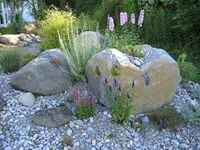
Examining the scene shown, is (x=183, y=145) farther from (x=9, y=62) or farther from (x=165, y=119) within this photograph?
(x=9, y=62)

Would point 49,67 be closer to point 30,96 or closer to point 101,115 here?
point 30,96

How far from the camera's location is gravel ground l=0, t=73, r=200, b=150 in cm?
292

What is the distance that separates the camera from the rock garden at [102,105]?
3008 millimetres

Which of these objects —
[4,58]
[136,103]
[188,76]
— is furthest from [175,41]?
[4,58]

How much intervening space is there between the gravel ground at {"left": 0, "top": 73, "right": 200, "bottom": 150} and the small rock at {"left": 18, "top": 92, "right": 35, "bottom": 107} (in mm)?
128

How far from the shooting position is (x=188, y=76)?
14.5 feet

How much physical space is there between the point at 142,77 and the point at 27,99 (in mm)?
1642

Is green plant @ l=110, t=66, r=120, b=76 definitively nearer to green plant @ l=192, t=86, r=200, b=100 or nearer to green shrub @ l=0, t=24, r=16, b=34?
green plant @ l=192, t=86, r=200, b=100

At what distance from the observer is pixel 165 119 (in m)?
3.19

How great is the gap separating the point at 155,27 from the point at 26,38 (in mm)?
3882

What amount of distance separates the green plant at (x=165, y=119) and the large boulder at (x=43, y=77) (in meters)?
1.41

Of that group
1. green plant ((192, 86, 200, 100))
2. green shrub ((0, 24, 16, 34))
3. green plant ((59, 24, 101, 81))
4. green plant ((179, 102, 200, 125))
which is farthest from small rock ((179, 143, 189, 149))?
green shrub ((0, 24, 16, 34))

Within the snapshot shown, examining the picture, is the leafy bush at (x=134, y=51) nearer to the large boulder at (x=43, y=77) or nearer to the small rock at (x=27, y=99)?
the large boulder at (x=43, y=77)

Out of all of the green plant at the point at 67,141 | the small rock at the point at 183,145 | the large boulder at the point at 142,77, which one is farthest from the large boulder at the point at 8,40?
the small rock at the point at 183,145
